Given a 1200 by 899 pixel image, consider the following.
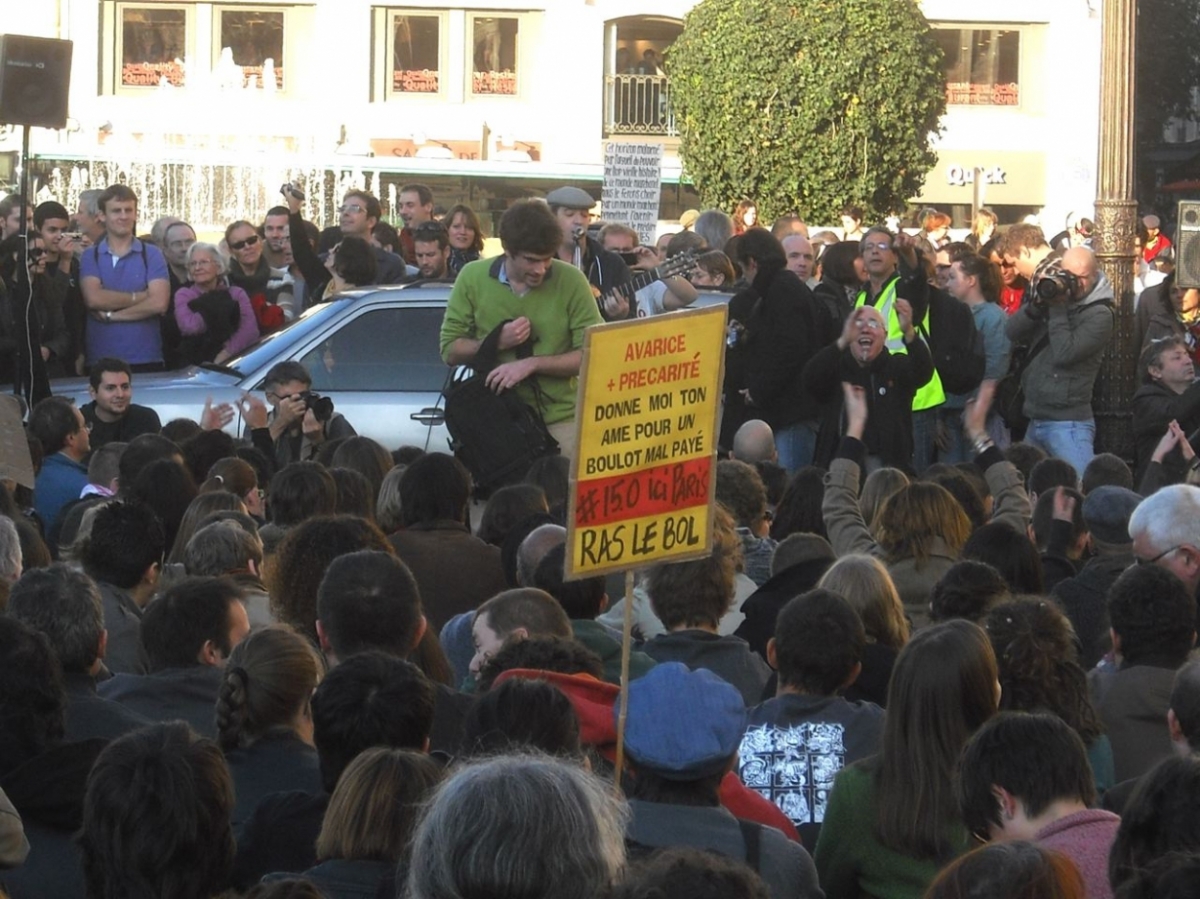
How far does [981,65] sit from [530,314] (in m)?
41.3

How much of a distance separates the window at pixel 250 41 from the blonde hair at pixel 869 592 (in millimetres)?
41840

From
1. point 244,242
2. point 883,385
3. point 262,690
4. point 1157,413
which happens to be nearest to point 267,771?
point 262,690

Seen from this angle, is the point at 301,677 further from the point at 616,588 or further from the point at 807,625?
the point at 616,588

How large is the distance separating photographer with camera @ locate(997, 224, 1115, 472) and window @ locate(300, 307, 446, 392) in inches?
134

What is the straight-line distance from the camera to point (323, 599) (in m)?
5.45

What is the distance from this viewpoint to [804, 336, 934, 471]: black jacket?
9.70 meters

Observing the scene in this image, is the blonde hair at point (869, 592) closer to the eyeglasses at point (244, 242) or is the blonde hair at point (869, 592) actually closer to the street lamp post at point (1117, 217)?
the street lamp post at point (1117, 217)

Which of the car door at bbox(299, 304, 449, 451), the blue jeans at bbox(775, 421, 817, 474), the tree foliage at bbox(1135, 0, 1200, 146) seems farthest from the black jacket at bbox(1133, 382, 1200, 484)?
the tree foliage at bbox(1135, 0, 1200, 146)

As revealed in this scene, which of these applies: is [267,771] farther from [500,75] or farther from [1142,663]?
[500,75]

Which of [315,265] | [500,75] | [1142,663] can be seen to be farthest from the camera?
[500,75]

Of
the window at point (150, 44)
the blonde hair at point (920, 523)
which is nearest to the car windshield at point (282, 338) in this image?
the blonde hair at point (920, 523)

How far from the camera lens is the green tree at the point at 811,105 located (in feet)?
122

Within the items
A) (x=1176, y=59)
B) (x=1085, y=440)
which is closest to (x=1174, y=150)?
(x=1176, y=59)

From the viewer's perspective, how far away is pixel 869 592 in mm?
5812
